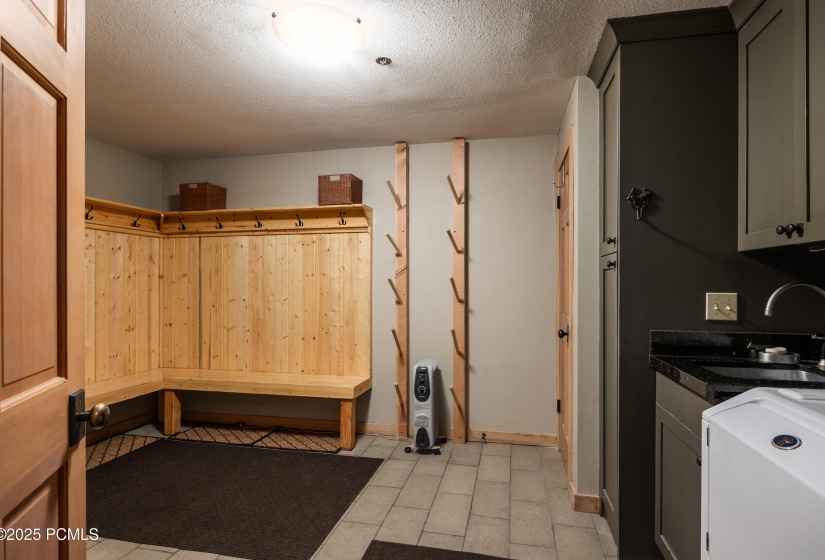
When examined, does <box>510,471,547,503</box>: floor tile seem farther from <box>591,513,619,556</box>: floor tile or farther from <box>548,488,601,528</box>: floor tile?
<box>591,513,619,556</box>: floor tile

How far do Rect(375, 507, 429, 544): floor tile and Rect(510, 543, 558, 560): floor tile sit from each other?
1.57 feet

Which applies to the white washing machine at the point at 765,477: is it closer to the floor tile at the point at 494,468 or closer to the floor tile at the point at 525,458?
the floor tile at the point at 494,468

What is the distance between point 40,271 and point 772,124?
235 centimetres

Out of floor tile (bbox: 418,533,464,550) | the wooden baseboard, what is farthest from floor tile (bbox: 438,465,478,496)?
the wooden baseboard

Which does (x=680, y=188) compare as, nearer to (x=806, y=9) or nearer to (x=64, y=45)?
(x=806, y=9)

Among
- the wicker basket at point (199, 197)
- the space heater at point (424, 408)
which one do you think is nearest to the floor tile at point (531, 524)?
the space heater at point (424, 408)

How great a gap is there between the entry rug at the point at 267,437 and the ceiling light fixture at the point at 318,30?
2796mm

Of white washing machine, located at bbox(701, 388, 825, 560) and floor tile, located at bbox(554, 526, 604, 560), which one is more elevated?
white washing machine, located at bbox(701, 388, 825, 560)

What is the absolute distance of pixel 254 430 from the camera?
4.01 m

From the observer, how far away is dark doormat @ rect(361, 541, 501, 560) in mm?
2113

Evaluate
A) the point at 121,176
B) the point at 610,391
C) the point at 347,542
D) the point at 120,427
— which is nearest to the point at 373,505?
the point at 347,542

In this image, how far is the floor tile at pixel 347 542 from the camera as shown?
2137 millimetres

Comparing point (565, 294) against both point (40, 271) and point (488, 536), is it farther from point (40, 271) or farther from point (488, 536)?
point (40, 271)

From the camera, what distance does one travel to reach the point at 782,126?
5.46ft
